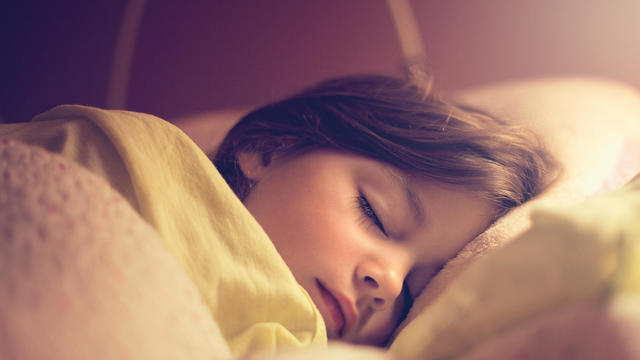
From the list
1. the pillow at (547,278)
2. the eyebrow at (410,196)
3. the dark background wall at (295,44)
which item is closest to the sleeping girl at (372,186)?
the eyebrow at (410,196)

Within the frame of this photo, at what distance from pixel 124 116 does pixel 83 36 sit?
2.85ft

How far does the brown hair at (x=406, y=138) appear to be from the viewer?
0.66m

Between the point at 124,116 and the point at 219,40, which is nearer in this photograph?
the point at 124,116

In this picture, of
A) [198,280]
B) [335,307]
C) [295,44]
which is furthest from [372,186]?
[295,44]

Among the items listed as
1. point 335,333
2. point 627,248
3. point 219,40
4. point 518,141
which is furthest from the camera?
point 219,40

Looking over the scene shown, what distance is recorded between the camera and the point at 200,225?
48 centimetres

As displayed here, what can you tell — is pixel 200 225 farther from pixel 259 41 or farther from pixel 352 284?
pixel 259 41

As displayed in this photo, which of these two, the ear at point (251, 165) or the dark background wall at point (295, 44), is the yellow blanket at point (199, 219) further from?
the dark background wall at point (295, 44)

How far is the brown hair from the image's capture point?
658 millimetres

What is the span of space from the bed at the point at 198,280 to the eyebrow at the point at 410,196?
0.71 feet

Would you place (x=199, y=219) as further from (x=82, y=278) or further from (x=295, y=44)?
(x=295, y=44)

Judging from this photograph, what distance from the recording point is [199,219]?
0.49 meters

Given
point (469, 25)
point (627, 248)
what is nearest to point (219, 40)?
point (469, 25)

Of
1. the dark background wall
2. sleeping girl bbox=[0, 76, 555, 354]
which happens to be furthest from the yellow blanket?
the dark background wall
